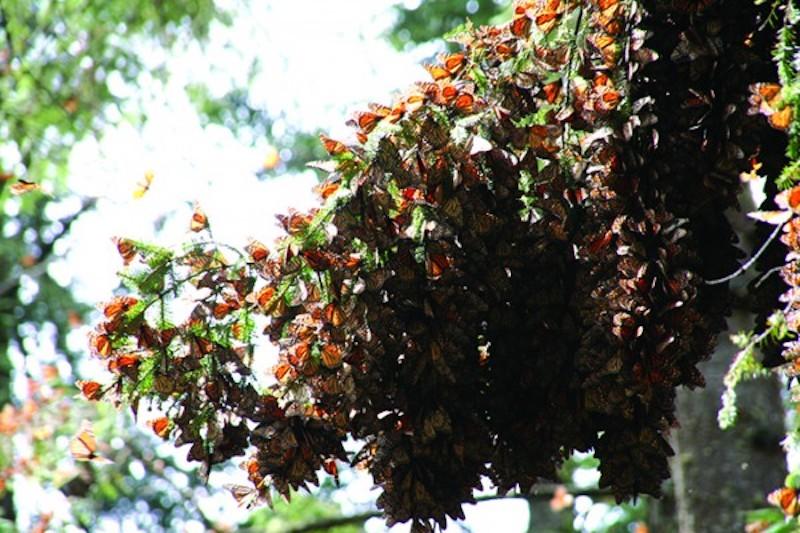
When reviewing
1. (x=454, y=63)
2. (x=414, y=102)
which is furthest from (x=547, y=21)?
(x=414, y=102)

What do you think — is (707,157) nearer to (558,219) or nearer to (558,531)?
(558,219)

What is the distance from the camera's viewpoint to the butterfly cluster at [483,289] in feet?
5.39

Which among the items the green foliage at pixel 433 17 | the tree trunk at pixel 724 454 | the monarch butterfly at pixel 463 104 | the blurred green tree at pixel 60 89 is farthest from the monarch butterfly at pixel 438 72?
the green foliage at pixel 433 17

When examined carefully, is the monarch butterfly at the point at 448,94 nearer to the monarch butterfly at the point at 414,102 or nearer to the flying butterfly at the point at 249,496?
the monarch butterfly at the point at 414,102

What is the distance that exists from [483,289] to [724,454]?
2.33 metres

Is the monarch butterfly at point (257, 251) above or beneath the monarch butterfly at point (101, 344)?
above

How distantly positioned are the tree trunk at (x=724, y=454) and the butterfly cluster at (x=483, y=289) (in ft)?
6.57

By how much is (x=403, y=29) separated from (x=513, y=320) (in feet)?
20.9

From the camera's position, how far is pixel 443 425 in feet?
5.46

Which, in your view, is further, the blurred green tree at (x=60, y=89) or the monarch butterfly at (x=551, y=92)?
the blurred green tree at (x=60, y=89)

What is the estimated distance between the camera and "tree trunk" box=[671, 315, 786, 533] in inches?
143

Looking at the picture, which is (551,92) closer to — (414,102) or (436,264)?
(414,102)

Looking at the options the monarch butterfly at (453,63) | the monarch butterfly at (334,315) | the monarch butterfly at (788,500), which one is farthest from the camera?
the monarch butterfly at (788,500)

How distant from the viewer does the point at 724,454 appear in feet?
12.3
